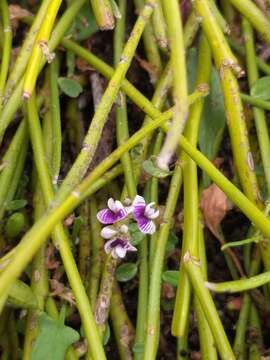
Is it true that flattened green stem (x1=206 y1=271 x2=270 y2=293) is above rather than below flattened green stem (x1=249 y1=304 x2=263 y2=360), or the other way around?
above

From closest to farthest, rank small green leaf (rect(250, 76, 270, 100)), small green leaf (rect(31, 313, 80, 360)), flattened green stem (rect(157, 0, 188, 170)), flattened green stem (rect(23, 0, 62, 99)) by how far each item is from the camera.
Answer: flattened green stem (rect(157, 0, 188, 170)) < flattened green stem (rect(23, 0, 62, 99)) < small green leaf (rect(31, 313, 80, 360)) < small green leaf (rect(250, 76, 270, 100))

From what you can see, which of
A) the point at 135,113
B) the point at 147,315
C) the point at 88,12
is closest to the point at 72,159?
the point at 135,113

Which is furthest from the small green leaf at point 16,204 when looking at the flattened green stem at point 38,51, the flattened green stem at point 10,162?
the flattened green stem at point 38,51

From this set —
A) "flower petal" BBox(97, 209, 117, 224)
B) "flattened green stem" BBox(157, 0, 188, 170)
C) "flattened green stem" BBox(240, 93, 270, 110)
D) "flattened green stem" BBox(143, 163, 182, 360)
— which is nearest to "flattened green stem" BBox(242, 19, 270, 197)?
"flattened green stem" BBox(240, 93, 270, 110)

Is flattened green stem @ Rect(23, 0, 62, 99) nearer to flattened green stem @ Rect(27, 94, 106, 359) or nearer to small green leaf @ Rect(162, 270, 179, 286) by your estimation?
flattened green stem @ Rect(27, 94, 106, 359)

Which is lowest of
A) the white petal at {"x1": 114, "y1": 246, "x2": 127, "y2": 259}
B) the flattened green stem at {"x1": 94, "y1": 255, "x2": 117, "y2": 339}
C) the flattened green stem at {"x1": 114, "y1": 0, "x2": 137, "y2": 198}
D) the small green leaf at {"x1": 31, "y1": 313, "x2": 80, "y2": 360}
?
the small green leaf at {"x1": 31, "y1": 313, "x2": 80, "y2": 360}

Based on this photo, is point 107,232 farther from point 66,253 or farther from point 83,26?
point 83,26
